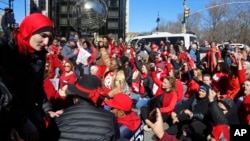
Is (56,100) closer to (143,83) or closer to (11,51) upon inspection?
(11,51)

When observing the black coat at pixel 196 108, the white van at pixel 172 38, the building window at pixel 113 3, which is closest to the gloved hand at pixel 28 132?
the black coat at pixel 196 108

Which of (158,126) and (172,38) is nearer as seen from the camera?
(158,126)

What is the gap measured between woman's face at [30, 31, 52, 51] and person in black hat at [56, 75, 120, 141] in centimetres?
87

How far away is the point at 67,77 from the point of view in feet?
24.2

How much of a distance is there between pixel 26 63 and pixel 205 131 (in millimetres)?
4047

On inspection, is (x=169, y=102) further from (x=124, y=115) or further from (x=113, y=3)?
(x=113, y=3)

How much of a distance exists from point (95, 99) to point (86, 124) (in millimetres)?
304

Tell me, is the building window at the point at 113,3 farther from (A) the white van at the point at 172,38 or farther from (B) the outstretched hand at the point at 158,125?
(B) the outstretched hand at the point at 158,125

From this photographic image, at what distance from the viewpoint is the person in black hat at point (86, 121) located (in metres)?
3.30

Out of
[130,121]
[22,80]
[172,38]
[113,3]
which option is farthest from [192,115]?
[113,3]

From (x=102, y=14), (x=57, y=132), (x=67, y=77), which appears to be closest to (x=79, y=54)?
(x=102, y=14)

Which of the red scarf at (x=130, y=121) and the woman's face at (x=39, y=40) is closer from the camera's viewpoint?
the woman's face at (x=39, y=40)

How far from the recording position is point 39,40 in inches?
107

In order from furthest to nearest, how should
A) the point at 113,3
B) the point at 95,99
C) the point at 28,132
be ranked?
the point at 113,3, the point at 95,99, the point at 28,132
